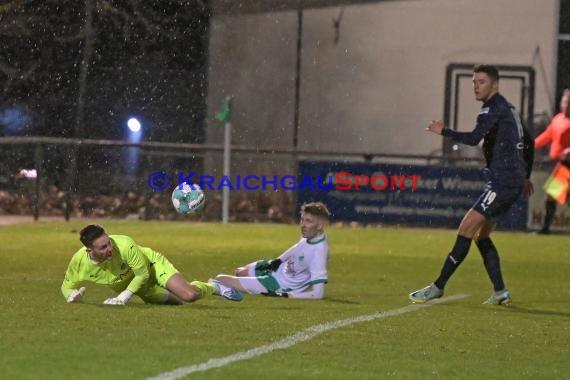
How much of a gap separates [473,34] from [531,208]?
6079mm

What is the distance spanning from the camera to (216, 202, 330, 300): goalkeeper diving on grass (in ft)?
38.0

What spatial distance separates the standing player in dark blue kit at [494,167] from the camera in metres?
11.4

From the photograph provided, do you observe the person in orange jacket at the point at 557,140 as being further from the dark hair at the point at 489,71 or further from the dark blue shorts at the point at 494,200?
the dark hair at the point at 489,71

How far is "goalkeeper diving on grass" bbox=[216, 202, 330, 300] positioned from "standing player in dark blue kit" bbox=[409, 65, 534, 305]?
0.85m

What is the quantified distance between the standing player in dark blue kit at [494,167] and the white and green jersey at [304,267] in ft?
2.74

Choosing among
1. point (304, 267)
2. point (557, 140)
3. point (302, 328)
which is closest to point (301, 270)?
point (304, 267)

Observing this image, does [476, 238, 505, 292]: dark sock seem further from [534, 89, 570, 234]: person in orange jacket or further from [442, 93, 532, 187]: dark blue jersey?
[534, 89, 570, 234]: person in orange jacket

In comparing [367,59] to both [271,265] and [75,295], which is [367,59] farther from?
[75,295]

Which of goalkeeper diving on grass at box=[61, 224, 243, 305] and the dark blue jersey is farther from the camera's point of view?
the dark blue jersey

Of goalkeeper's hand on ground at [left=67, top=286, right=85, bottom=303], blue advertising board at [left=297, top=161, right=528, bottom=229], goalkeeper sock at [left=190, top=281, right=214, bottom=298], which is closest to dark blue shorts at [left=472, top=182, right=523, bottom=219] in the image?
goalkeeper sock at [left=190, top=281, right=214, bottom=298]

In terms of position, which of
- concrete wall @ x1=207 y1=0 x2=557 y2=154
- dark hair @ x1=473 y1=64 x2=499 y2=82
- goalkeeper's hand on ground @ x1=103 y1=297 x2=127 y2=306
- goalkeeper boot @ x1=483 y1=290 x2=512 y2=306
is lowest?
goalkeeper boot @ x1=483 y1=290 x2=512 y2=306

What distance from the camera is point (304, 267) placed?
11656 millimetres

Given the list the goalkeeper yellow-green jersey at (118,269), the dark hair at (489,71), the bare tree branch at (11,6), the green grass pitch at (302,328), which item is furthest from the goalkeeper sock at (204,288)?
the bare tree branch at (11,6)

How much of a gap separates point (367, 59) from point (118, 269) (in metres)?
19.3
